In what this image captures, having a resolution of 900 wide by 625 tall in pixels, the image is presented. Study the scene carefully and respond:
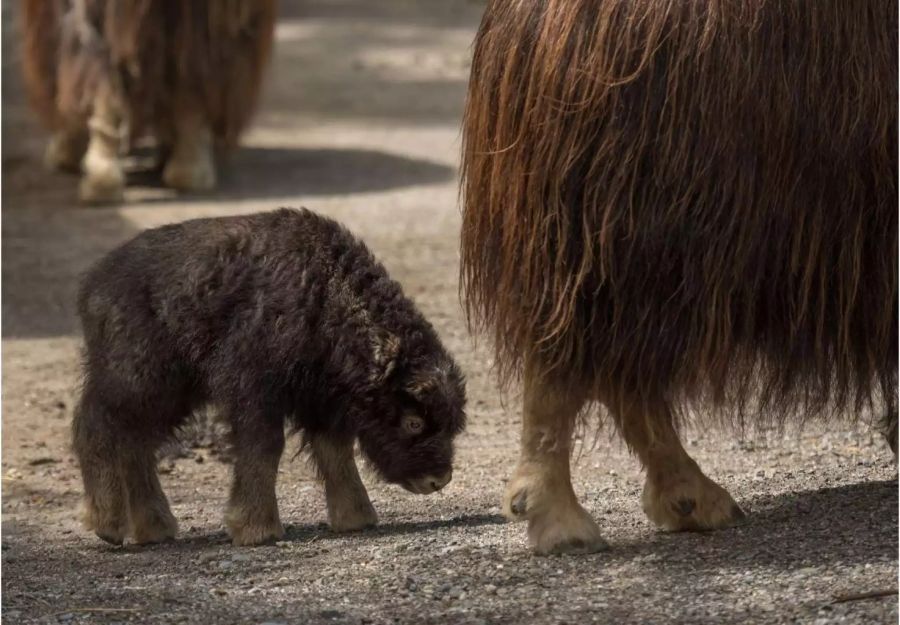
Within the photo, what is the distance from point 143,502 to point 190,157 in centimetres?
571

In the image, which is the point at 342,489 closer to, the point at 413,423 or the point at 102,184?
the point at 413,423

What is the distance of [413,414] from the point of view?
13.5 feet

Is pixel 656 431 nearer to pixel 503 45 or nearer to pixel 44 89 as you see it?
pixel 503 45

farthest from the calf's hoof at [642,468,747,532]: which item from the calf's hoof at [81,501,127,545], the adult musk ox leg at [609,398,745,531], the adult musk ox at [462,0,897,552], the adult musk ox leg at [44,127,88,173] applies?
the adult musk ox leg at [44,127,88,173]

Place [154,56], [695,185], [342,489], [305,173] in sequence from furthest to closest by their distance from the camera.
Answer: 1. [305,173]
2. [154,56]
3. [342,489]
4. [695,185]

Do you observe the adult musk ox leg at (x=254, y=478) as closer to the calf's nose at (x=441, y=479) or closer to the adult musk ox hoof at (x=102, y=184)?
the calf's nose at (x=441, y=479)

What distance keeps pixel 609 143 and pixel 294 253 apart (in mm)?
957

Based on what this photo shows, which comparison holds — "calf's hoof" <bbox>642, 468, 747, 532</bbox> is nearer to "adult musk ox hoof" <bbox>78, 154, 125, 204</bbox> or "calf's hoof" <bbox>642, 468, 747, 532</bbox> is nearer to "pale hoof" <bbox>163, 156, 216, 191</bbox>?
"adult musk ox hoof" <bbox>78, 154, 125, 204</bbox>

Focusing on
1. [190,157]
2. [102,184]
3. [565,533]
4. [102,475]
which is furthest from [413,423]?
[190,157]

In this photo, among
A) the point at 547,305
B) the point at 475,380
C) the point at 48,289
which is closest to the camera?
the point at 547,305

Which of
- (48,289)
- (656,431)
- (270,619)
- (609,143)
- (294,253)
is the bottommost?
(48,289)

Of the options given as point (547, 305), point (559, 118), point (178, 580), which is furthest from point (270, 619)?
point (559, 118)

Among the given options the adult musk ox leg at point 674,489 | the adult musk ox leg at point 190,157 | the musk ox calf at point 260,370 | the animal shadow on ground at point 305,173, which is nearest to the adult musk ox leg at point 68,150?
the animal shadow on ground at point 305,173

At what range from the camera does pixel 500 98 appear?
379 cm
